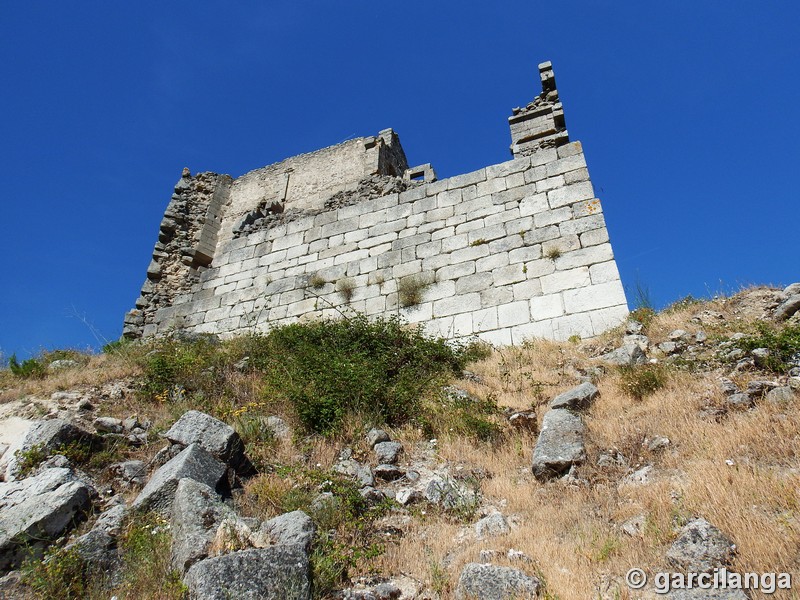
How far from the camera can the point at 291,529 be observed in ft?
10.0

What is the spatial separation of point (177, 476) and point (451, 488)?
1920mm

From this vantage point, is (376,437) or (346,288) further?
(346,288)

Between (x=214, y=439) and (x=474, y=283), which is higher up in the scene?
(x=474, y=283)

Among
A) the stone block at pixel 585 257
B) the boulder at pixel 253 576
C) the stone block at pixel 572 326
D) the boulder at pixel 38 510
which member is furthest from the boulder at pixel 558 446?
the stone block at pixel 585 257

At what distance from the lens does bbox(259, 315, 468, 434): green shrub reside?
16.8 ft

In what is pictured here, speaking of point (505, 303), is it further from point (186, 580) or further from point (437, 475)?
point (186, 580)

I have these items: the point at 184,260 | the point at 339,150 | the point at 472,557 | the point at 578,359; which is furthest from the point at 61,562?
the point at 339,150

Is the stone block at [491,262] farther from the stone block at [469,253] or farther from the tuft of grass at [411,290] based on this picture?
the tuft of grass at [411,290]

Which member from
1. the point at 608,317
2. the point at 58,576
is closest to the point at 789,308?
the point at 608,317

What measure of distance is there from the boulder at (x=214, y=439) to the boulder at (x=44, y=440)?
92cm

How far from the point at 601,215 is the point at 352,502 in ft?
20.0

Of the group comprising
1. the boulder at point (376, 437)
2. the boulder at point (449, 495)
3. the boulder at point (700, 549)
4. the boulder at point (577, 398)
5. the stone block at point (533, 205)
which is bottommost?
the boulder at point (700, 549)

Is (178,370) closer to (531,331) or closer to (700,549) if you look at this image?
(531,331)

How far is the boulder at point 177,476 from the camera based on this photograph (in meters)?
3.46
